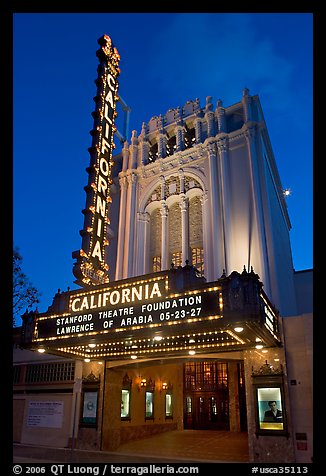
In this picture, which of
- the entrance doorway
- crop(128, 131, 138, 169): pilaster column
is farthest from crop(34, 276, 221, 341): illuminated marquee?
the entrance doorway

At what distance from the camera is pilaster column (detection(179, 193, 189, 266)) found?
18797mm

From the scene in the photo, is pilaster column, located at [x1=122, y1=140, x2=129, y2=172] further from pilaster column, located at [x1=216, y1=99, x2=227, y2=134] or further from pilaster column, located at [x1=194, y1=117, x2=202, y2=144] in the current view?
pilaster column, located at [x1=216, y1=99, x2=227, y2=134]

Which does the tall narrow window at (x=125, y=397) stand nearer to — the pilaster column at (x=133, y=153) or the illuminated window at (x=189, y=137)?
the pilaster column at (x=133, y=153)

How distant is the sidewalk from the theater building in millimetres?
865

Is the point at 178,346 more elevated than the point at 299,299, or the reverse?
the point at 299,299

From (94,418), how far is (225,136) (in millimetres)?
14829

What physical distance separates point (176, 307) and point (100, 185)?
7812mm

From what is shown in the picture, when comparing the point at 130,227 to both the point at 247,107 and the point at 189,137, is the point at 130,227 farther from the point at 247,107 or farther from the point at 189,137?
the point at 247,107

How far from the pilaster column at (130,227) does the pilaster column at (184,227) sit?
2.93m

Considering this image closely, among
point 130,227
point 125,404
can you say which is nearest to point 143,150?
point 130,227

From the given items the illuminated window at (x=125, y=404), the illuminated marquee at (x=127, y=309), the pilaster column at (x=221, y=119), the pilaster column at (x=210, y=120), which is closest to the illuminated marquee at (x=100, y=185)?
the illuminated marquee at (x=127, y=309)

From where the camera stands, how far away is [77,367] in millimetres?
17406

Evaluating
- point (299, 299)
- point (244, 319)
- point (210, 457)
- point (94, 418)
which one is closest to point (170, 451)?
point (210, 457)
